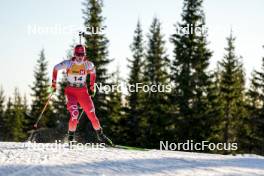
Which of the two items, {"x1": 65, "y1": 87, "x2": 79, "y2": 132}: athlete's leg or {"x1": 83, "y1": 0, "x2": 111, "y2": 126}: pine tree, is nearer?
{"x1": 65, "y1": 87, "x2": 79, "y2": 132}: athlete's leg

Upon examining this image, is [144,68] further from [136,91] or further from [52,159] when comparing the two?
[52,159]

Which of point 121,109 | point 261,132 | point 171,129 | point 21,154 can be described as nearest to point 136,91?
point 121,109

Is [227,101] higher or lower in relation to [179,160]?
higher

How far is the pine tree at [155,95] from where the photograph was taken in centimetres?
Result: 3791

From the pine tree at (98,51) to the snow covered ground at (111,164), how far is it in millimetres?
27305

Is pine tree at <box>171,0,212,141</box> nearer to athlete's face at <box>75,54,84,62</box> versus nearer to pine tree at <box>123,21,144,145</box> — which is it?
pine tree at <box>123,21,144,145</box>

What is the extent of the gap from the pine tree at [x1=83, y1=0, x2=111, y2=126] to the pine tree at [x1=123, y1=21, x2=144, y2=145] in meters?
3.65

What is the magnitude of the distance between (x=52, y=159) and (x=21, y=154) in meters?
1.08

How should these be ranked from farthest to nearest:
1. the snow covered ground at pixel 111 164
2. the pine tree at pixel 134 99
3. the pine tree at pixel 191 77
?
the pine tree at pixel 134 99, the pine tree at pixel 191 77, the snow covered ground at pixel 111 164

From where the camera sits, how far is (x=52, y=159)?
891cm

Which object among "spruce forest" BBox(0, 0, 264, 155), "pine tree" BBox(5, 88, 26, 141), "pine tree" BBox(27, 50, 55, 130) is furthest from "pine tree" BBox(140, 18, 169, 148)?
"pine tree" BBox(5, 88, 26, 141)

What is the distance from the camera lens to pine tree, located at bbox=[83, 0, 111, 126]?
3731 cm

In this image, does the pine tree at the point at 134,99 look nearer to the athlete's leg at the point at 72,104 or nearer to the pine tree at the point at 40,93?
the pine tree at the point at 40,93

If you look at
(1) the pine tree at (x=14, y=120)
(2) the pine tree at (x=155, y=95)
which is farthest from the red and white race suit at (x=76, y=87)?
(1) the pine tree at (x=14, y=120)
